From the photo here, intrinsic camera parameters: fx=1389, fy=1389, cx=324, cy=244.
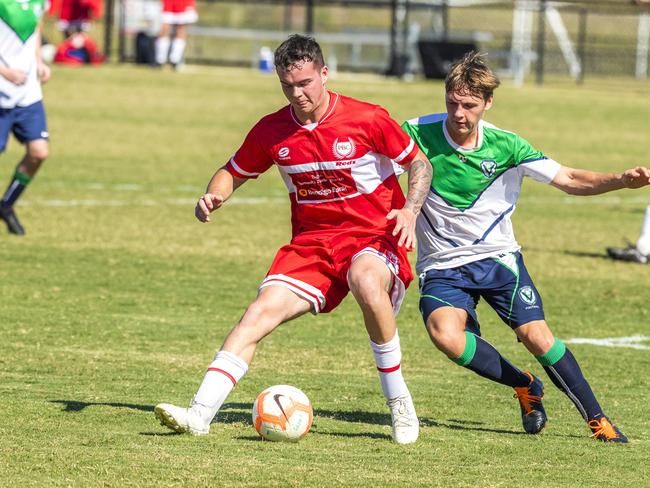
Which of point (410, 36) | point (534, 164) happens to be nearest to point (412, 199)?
point (534, 164)

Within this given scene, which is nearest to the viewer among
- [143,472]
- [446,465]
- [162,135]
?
[143,472]

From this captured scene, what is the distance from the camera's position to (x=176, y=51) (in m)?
30.8

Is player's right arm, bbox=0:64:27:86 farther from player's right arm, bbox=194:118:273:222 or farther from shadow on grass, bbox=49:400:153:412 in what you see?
player's right arm, bbox=194:118:273:222

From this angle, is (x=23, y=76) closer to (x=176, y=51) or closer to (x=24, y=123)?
(x=24, y=123)

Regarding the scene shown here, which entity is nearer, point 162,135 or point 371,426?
point 371,426

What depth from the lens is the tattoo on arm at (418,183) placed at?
6.33 metres

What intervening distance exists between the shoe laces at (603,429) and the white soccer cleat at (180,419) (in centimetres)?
183

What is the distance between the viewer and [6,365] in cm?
778

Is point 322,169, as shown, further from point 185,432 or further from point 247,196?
point 247,196

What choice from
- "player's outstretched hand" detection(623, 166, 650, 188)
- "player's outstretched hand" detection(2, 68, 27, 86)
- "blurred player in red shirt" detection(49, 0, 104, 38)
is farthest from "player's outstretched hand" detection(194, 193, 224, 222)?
"blurred player in red shirt" detection(49, 0, 104, 38)

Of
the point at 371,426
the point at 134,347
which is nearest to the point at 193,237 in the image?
the point at 134,347

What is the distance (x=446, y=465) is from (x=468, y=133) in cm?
170

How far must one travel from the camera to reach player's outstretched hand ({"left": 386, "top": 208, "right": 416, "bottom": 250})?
6145 mm

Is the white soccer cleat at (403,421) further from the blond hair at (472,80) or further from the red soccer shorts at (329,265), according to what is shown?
the blond hair at (472,80)
